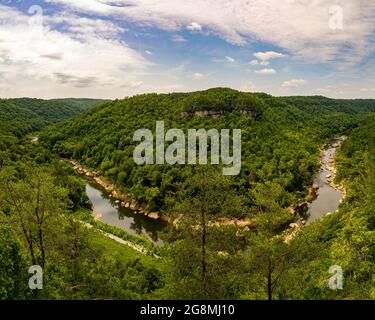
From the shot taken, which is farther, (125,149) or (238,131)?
(125,149)

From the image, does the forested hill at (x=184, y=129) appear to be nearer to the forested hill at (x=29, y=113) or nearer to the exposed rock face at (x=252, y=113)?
the exposed rock face at (x=252, y=113)

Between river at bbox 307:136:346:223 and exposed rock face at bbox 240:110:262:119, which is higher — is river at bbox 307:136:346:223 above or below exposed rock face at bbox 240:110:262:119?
below

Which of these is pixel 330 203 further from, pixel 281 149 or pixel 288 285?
pixel 288 285

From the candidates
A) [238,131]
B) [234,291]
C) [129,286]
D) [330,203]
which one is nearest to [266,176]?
[330,203]

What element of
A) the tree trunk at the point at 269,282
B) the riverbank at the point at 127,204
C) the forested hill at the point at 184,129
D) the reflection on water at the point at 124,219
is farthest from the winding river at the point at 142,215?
the tree trunk at the point at 269,282

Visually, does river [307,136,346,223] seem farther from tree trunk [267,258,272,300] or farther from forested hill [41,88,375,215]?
tree trunk [267,258,272,300]

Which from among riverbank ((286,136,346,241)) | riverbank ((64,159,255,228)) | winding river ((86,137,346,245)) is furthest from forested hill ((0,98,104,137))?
riverbank ((286,136,346,241))
